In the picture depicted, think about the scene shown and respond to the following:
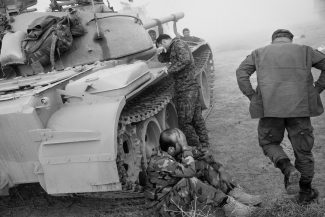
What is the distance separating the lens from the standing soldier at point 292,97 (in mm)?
4125

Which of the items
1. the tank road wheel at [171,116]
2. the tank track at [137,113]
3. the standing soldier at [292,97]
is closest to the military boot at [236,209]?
the standing soldier at [292,97]

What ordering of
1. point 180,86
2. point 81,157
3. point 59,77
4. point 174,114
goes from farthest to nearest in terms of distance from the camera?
point 174,114 → point 180,86 → point 59,77 → point 81,157

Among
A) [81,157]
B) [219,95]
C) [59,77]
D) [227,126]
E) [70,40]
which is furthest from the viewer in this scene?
[219,95]

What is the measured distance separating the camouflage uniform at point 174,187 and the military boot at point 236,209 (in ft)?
0.20

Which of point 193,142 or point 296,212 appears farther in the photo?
point 193,142

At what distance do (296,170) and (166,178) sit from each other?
1270 millimetres

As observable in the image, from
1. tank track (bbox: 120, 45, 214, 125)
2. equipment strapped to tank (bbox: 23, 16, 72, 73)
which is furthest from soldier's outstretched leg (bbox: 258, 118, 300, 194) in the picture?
equipment strapped to tank (bbox: 23, 16, 72, 73)

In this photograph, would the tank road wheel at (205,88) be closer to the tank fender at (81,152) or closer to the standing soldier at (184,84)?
the standing soldier at (184,84)

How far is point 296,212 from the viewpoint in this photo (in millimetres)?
3660

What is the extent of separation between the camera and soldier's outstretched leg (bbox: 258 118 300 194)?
14.0 feet

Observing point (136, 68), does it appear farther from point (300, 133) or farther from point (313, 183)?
point (313, 183)

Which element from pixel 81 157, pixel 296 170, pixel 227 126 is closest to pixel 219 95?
pixel 227 126

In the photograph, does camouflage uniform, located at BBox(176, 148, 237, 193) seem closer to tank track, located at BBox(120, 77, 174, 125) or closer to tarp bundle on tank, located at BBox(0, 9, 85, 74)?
tank track, located at BBox(120, 77, 174, 125)

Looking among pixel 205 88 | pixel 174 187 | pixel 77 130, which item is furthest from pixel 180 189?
pixel 205 88
